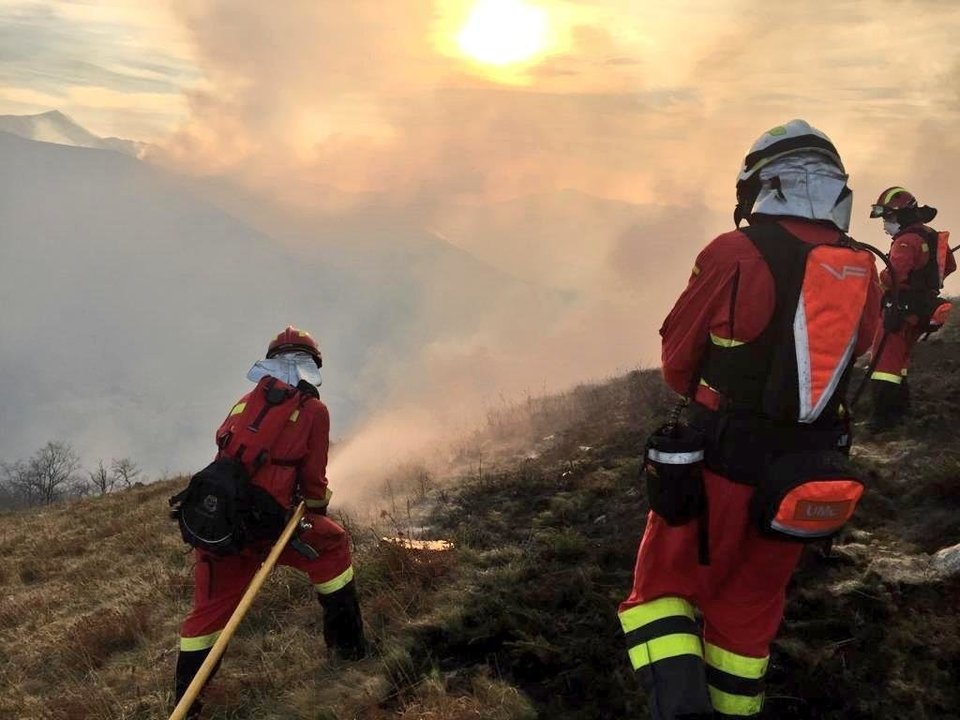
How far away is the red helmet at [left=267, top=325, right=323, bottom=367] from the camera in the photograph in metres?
4.65

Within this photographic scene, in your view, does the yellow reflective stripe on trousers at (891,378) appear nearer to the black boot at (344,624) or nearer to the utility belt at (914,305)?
the utility belt at (914,305)

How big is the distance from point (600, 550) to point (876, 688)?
7.08 feet

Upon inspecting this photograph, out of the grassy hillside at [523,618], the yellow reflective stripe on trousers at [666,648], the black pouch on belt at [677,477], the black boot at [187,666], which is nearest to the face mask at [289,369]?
the black boot at [187,666]

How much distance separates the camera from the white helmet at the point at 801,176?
98.7 inches

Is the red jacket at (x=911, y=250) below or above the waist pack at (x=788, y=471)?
above

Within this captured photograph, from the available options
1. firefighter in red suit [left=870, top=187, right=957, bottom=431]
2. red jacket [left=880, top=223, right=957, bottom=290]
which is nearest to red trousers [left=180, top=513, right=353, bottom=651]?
firefighter in red suit [left=870, top=187, right=957, bottom=431]

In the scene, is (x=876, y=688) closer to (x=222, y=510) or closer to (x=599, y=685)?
(x=599, y=685)

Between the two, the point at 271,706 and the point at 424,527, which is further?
the point at 424,527

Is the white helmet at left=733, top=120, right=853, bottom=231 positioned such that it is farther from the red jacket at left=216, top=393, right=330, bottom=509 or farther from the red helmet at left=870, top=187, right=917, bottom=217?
the red helmet at left=870, top=187, right=917, bottom=217

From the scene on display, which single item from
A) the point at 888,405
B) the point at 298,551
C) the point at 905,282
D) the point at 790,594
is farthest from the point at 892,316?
the point at 298,551

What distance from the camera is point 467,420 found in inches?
547

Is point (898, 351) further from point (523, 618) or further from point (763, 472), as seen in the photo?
point (763, 472)

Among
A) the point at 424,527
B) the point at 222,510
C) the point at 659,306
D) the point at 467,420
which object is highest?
the point at 222,510

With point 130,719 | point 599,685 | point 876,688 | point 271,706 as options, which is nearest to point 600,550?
point 599,685
